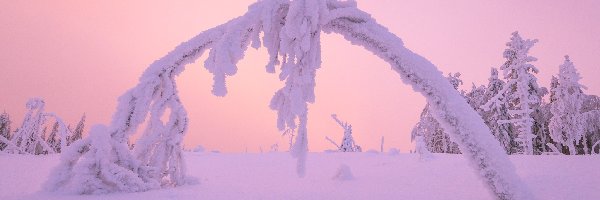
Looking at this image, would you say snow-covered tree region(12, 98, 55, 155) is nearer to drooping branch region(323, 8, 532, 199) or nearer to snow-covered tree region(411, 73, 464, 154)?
drooping branch region(323, 8, 532, 199)

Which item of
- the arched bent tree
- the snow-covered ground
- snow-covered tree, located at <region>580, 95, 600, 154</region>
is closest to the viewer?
the arched bent tree

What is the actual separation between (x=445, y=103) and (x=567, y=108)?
94.1ft

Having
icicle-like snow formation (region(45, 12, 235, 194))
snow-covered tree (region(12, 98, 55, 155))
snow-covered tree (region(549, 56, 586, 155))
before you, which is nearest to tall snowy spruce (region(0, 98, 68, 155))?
snow-covered tree (region(12, 98, 55, 155))

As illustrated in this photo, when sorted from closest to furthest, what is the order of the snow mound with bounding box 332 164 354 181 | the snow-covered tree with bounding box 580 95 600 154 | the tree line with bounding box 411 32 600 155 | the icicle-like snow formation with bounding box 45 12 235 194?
the icicle-like snow formation with bounding box 45 12 235 194
the snow mound with bounding box 332 164 354 181
the tree line with bounding box 411 32 600 155
the snow-covered tree with bounding box 580 95 600 154

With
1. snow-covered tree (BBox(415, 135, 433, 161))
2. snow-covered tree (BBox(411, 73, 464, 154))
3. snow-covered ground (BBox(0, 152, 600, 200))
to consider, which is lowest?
snow-covered ground (BBox(0, 152, 600, 200))

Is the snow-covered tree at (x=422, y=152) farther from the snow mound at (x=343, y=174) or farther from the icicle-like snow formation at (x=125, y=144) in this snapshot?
the icicle-like snow formation at (x=125, y=144)

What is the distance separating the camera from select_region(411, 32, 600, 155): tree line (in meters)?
22.9

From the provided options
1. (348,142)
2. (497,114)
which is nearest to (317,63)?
(348,142)

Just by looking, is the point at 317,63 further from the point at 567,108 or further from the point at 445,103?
the point at 567,108

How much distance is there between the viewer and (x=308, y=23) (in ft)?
11.6

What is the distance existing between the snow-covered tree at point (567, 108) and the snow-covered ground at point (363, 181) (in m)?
23.2

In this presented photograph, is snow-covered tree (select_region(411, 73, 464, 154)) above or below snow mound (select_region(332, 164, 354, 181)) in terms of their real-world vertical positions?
above

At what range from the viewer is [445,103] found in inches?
140

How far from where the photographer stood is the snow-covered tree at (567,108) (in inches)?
1036
